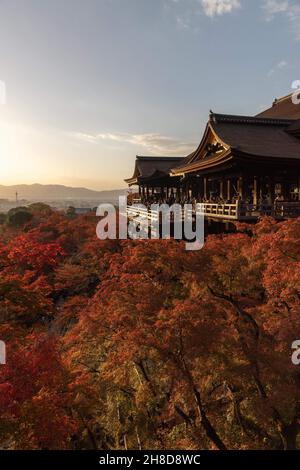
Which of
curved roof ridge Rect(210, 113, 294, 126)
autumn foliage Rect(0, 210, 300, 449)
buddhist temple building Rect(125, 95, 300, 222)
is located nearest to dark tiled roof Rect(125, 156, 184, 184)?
buddhist temple building Rect(125, 95, 300, 222)

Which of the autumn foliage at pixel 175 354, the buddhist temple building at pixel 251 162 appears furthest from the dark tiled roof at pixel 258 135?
the autumn foliage at pixel 175 354

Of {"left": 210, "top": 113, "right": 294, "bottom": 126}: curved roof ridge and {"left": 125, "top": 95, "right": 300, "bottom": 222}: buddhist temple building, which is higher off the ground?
{"left": 210, "top": 113, "right": 294, "bottom": 126}: curved roof ridge

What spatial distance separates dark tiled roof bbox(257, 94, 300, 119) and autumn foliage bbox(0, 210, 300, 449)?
15.1 m

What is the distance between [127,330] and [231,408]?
255 inches

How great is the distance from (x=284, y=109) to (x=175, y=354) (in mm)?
26000

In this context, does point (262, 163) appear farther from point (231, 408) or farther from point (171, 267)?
point (231, 408)

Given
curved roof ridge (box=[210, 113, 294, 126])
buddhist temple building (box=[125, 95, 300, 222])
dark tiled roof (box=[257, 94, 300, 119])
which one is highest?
dark tiled roof (box=[257, 94, 300, 119])

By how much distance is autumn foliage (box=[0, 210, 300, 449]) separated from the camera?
25.9ft

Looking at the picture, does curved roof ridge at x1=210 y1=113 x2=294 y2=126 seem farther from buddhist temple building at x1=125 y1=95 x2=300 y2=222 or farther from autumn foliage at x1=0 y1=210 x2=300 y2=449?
autumn foliage at x1=0 y1=210 x2=300 y2=449

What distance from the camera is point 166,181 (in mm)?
36031

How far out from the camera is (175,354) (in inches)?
332

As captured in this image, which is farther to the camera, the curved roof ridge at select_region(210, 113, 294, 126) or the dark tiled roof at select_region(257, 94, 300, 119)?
the dark tiled roof at select_region(257, 94, 300, 119)

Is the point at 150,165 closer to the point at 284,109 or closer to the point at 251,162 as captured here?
the point at 284,109
